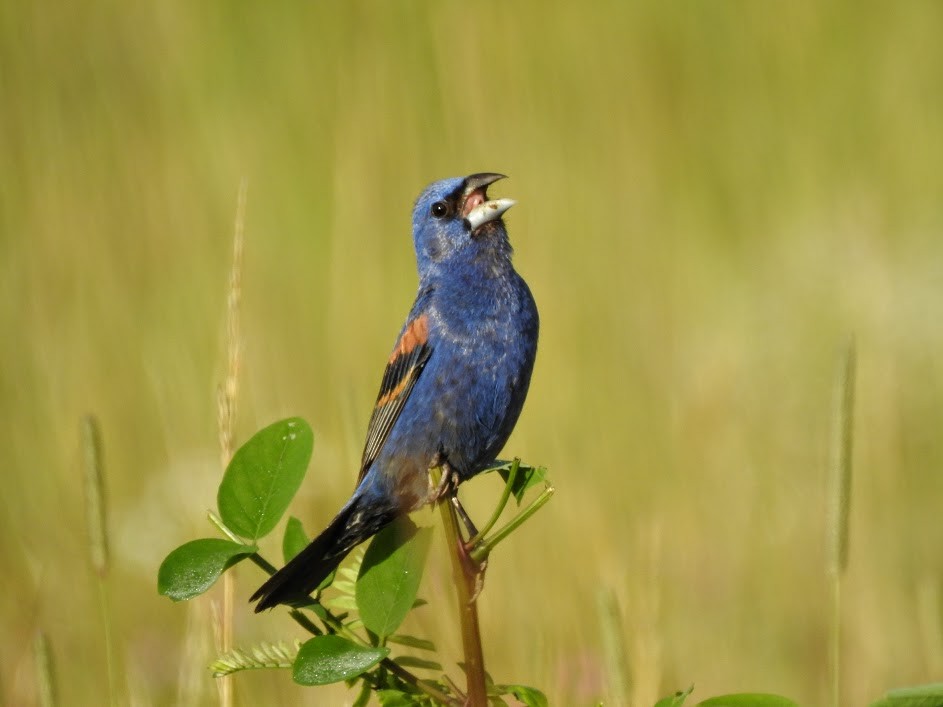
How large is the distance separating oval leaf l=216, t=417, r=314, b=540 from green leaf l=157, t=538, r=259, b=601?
0.17ft

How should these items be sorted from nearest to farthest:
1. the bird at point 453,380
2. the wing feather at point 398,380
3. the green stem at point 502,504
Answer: the green stem at point 502,504 → the bird at point 453,380 → the wing feather at point 398,380

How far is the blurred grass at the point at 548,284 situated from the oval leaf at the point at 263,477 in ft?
4.31

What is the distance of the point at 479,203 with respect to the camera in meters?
2.86

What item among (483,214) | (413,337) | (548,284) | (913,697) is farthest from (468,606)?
(548,284)

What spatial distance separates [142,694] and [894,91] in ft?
14.8

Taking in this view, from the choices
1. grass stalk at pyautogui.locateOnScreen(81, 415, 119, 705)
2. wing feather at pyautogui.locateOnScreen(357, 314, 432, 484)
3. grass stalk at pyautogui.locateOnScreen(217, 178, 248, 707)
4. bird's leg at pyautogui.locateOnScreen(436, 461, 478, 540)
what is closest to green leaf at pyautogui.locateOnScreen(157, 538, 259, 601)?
bird's leg at pyautogui.locateOnScreen(436, 461, 478, 540)

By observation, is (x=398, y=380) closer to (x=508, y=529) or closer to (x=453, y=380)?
(x=453, y=380)

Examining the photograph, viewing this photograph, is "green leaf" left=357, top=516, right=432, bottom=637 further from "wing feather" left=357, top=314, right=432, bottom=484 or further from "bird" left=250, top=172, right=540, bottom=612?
"wing feather" left=357, top=314, right=432, bottom=484

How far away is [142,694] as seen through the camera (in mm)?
2768

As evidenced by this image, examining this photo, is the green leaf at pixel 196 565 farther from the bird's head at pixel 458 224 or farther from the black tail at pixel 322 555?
the bird's head at pixel 458 224

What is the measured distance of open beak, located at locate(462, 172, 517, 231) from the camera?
9.04 feet

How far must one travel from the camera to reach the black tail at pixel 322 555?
1514mm

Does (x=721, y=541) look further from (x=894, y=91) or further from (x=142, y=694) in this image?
(x=894, y=91)

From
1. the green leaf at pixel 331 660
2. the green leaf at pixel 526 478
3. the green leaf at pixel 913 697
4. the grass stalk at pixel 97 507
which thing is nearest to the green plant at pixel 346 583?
the green leaf at pixel 331 660
